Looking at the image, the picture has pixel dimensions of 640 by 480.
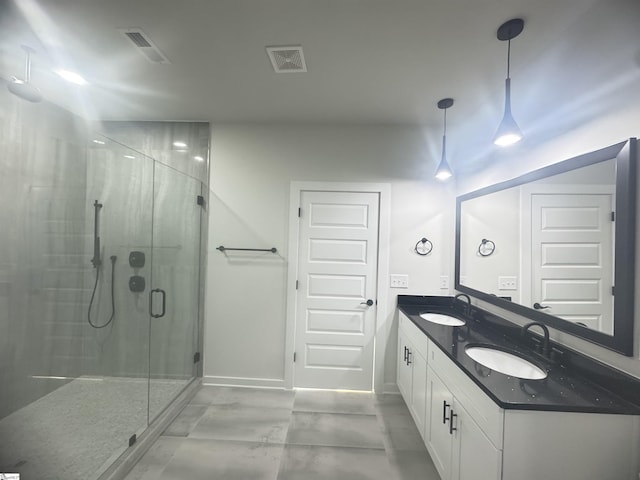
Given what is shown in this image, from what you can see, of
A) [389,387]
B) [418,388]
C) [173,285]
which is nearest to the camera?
[418,388]

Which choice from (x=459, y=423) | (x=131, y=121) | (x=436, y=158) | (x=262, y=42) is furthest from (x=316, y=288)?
(x=131, y=121)

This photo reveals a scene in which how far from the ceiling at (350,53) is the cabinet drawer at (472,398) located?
5.19 ft

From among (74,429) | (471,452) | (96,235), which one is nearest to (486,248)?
(471,452)

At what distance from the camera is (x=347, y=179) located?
2.66 meters

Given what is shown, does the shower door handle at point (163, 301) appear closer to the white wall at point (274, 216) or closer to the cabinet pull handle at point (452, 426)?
the white wall at point (274, 216)

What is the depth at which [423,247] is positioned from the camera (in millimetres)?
2662

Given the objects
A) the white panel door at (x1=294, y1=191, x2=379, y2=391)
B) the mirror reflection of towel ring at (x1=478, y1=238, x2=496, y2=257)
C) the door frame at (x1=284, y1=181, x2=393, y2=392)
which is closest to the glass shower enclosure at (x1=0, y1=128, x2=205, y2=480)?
the door frame at (x1=284, y1=181, x2=393, y2=392)

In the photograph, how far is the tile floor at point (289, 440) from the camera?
1708 mm

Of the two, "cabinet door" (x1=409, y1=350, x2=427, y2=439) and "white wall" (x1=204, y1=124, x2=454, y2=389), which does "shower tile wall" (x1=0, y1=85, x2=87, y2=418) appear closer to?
"white wall" (x1=204, y1=124, x2=454, y2=389)

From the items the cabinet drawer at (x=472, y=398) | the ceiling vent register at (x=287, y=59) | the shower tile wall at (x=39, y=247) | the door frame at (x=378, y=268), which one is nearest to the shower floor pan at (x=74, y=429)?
the shower tile wall at (x=39, y=247)

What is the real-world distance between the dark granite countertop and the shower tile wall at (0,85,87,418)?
256 cm

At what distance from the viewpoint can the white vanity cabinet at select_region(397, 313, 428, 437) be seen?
1902 millimetres

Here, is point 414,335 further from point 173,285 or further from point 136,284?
point 136,284

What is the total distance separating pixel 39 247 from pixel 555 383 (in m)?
3.03
